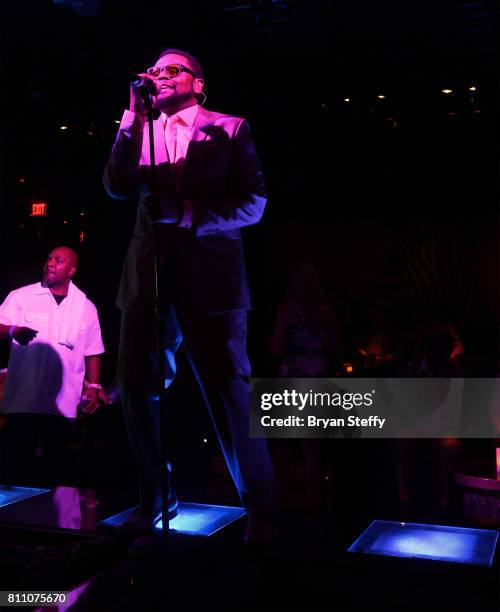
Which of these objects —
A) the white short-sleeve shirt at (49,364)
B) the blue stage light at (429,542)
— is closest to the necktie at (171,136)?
the white short-sleeve shirt at (49,364)

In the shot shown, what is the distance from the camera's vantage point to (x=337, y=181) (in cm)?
628

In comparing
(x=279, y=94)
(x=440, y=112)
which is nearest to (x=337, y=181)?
(x=440, y=112)

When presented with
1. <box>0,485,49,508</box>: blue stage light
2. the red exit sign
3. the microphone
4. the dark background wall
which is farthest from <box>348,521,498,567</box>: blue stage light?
the red exit sign

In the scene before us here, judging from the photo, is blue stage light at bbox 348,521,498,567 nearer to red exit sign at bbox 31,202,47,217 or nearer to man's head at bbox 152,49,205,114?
man's head at bbox 152,49,205,114

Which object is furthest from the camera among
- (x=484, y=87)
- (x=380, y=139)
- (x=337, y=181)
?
(x=337, y=181)

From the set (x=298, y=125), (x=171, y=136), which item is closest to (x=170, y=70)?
(x=171, y=136)

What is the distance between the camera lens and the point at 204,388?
2.29m

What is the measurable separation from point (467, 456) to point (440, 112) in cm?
261

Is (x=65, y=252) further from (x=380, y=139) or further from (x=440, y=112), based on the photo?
(x=380, y=139)

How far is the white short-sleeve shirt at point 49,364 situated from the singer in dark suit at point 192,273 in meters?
1.07

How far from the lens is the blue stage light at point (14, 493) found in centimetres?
275

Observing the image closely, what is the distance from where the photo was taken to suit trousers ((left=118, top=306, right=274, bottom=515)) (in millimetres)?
2238

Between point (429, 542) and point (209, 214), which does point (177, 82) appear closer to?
point (209, 214)

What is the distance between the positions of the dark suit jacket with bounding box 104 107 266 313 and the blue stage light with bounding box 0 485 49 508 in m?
1.12
